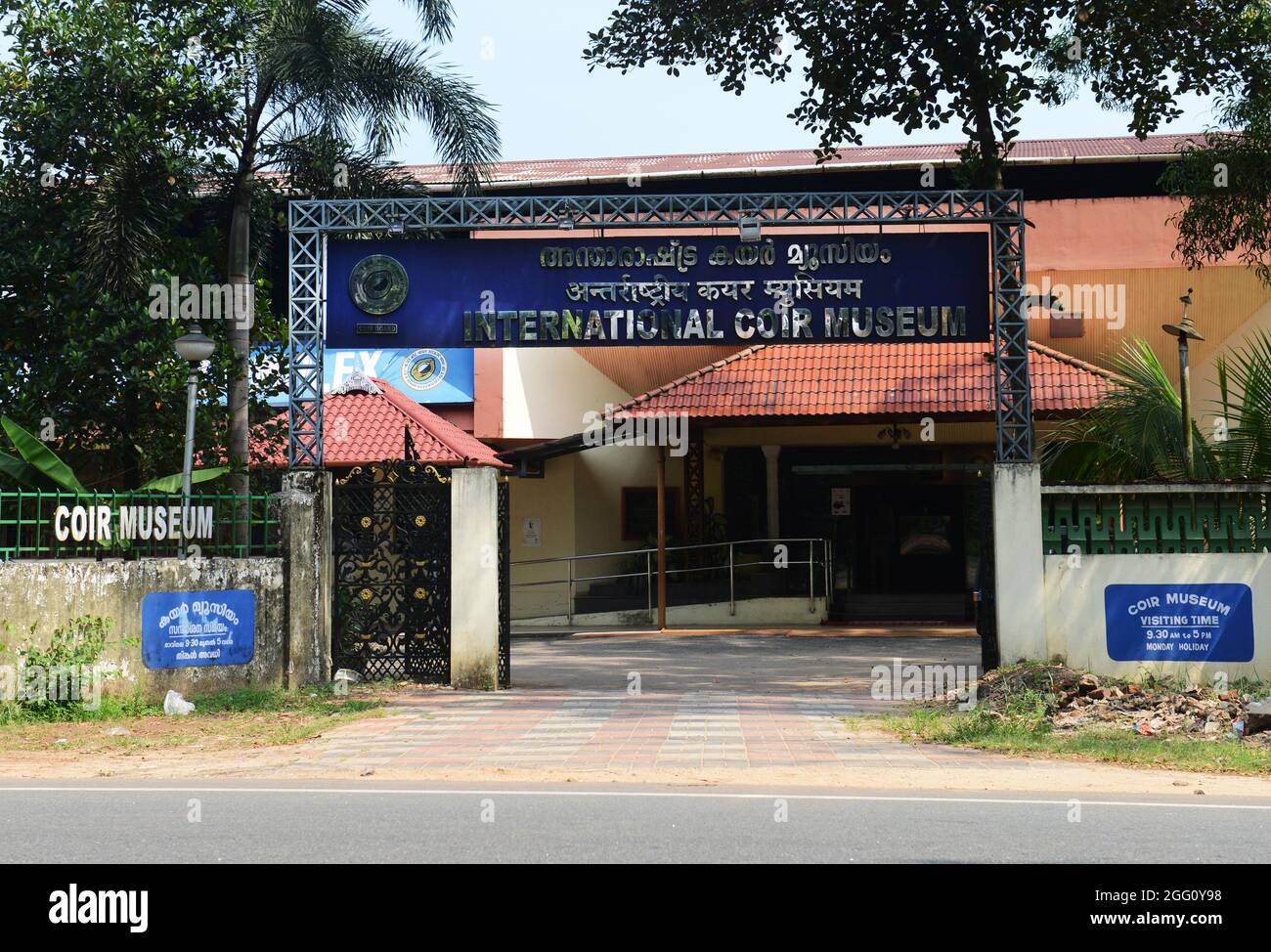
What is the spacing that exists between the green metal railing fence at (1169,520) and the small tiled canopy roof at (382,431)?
35.1 feet

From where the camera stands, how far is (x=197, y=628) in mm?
13219

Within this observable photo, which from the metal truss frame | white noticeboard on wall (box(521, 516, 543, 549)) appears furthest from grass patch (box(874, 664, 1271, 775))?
white noticeboard on wall (box(521, 516, 543, 549))

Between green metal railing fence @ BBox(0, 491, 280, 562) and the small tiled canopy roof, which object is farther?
the small tiled canopy roof

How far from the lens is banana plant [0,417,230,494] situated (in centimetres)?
1363

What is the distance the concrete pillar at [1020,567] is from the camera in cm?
1309

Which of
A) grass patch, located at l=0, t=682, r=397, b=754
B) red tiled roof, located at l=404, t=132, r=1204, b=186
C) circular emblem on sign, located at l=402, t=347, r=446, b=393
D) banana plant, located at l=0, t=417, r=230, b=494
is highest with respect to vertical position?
red tiled roof, located at l=404, t=132, r=1204, b=186

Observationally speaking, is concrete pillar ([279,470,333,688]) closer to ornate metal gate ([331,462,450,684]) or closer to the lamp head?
ornate metal gate ([331,462,450,684])

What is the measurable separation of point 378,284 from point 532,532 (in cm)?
1231

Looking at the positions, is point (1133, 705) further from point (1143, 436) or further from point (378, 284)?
point (378, 284)

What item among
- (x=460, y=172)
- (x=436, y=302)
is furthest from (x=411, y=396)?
(x=436, y=302)

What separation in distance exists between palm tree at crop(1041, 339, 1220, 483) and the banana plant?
9084 millimetres

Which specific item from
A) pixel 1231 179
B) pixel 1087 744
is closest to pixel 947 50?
pixel 1231 179

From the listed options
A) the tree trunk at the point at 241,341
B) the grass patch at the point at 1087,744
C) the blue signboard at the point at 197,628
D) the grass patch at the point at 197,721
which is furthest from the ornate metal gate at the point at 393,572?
the grass patch at the point at 1087,744

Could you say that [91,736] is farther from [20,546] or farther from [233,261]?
[233,261]
